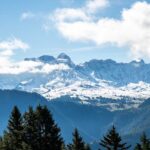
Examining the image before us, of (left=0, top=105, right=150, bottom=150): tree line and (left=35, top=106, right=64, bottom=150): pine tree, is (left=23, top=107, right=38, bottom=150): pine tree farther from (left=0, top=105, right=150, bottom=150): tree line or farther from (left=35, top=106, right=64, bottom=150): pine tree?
(left=35, top=106, right=64, bottom=150): pine tree

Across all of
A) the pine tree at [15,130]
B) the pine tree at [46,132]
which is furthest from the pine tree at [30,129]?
the pine tree at [15,130]

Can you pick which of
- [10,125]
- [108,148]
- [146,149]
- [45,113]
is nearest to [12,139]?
[10,125]

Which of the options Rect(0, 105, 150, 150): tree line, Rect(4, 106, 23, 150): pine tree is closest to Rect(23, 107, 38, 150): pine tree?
Rect(0, 105, 150, 150): tree line

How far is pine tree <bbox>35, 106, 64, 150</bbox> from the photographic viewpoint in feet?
144

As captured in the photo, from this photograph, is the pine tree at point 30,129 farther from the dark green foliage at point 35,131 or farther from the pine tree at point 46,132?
the pine tree at point 46,132

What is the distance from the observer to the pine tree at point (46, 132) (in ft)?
144

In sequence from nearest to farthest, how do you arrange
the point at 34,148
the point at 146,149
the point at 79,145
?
the point at 34,148 < the point at 79,145 < the point at 146,149

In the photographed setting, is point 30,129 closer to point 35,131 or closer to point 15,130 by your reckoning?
point 35,131

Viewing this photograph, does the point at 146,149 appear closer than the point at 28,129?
No

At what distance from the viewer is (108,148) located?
45312mm

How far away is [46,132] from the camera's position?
44375 millimetres

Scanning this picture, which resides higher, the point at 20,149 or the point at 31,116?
the point at 31,116

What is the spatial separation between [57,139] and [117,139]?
5507mm

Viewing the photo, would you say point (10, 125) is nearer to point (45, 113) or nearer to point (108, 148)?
point (45, 113)
